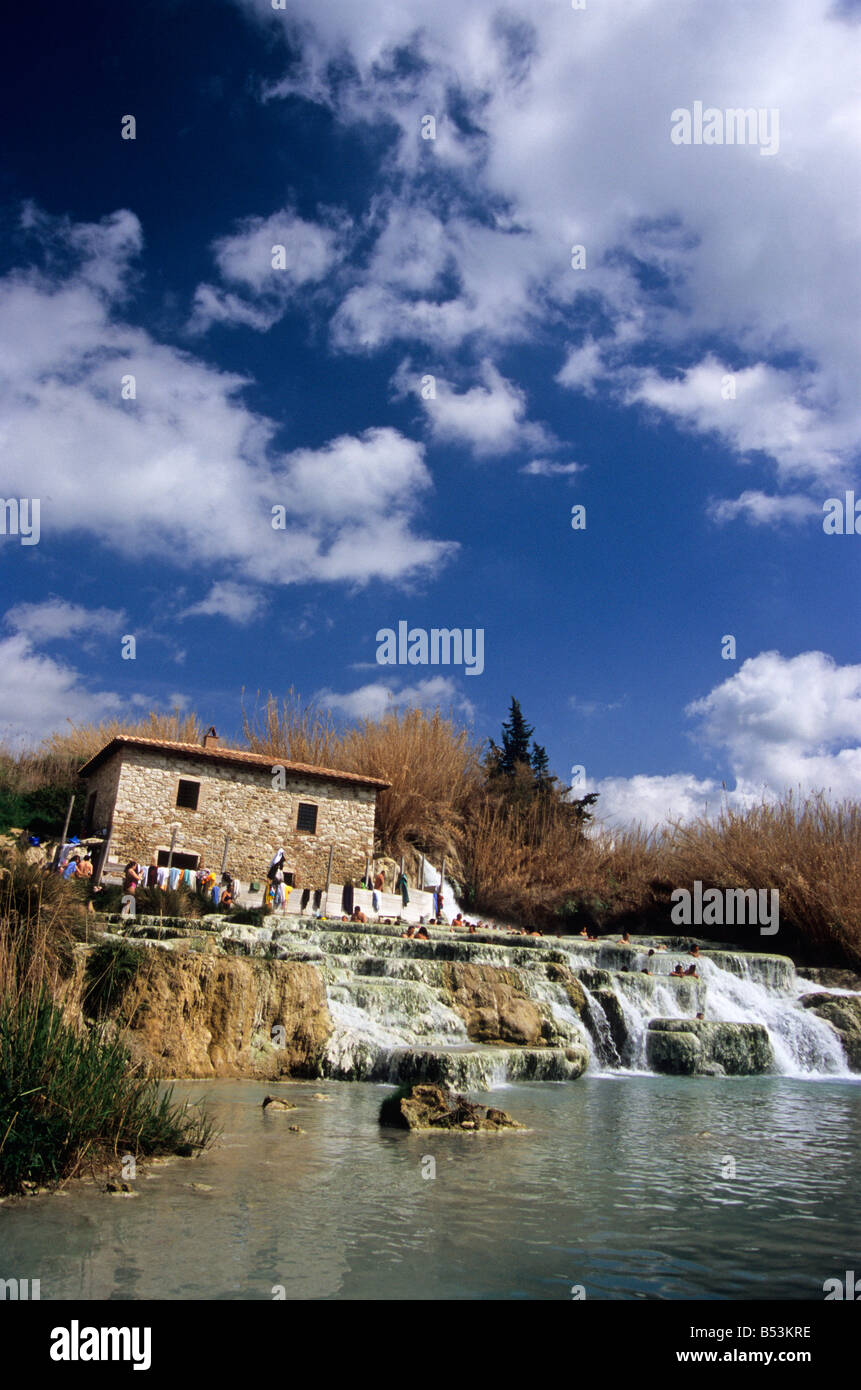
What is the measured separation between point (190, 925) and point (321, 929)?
3152 mm

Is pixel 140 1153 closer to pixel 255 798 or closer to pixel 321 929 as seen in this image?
pixel 321 929

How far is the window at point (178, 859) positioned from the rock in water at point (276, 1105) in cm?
1747

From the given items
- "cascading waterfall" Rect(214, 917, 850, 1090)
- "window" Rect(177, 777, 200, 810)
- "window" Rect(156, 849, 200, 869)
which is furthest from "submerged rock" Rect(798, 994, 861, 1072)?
"window" Rect(177, 777, 200, 810)

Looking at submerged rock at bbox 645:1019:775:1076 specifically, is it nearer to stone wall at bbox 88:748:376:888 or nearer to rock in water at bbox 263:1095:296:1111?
rock in water at bbox 263:1095:296:1111

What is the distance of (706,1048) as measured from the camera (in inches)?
542

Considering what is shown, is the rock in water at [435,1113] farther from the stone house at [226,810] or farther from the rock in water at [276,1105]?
the stone house at [226,810]

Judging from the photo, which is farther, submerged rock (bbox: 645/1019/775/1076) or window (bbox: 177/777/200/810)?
window (bbox: 177/777/200/810)

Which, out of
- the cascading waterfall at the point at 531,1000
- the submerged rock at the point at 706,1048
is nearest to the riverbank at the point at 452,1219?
the cascading waterfall at the point at 531,1000

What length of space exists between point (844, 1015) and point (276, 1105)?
12.2 m

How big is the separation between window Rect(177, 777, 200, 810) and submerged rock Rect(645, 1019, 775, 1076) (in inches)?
587

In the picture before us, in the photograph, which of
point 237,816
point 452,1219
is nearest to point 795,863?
point 237,816

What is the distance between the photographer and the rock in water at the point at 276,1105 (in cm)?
773

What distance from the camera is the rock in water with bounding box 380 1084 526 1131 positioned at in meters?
7.18

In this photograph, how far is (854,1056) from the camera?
15.7m
